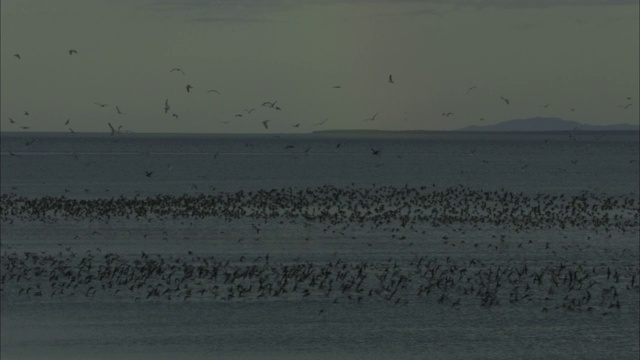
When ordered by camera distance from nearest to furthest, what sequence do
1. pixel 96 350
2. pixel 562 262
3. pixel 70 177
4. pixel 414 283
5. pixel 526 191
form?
pixel 96 350 → pixel 414 283 → pixel 562 262 → pixel 526 191 → pixel 70 177

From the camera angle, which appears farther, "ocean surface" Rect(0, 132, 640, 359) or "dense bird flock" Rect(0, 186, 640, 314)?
"dense bird flock" Rect(0, 186, 640, 314)

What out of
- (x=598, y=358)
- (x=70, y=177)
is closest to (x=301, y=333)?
(x=598, y=358)

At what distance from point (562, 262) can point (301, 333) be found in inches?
542

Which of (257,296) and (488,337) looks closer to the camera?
(488,337)

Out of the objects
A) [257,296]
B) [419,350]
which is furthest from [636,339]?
[257,296]

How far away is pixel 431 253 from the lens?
3950cm

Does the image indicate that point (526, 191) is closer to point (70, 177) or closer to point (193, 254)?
point (70, 177)

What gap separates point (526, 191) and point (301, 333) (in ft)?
199

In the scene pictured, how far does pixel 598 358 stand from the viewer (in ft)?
79.7

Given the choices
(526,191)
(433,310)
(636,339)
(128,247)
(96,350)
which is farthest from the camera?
(526,191)

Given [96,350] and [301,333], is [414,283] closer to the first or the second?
[301,333]

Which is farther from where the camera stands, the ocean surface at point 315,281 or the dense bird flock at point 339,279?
the dense bird flock at point 339,279

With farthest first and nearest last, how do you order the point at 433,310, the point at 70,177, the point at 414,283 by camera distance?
the point at 70,177 → the point at 414,283 → the point at 433,310

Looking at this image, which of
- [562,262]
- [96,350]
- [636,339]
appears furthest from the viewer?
[562,262]
